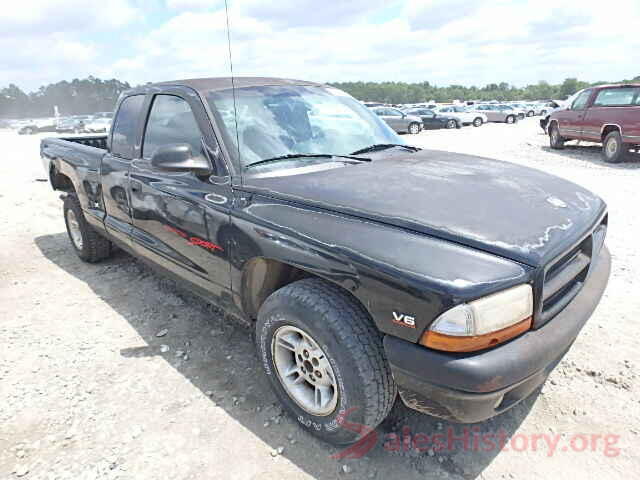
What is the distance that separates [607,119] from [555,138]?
2181mm

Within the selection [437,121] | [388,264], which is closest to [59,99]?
[437,121]

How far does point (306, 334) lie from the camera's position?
2123mm

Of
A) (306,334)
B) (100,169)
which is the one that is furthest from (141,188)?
(306,334)

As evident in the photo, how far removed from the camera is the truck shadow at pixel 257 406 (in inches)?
85.2

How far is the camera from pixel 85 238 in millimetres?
4605

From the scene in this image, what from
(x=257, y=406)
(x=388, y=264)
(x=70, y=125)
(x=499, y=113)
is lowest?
(x=257, y=406)

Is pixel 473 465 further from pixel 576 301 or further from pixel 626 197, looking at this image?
pixel 626 197

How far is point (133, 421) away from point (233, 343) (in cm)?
89

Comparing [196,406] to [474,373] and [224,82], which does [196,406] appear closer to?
[474,373]

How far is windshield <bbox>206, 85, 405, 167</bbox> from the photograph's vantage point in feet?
8.82

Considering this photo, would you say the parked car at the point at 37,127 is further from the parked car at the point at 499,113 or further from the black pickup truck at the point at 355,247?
the black pickup truck at the point at 355,247

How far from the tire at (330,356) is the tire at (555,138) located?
494 inches

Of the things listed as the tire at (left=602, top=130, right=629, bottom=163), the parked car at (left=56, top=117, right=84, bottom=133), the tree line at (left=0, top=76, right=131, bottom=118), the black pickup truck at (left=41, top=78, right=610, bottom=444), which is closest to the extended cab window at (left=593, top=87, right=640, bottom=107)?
the tire at (left=602, top=130, right=629, bottom=163)

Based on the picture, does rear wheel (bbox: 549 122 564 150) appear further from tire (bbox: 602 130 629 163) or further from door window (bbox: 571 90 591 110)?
tire (bbox: 602 130 629 163)
